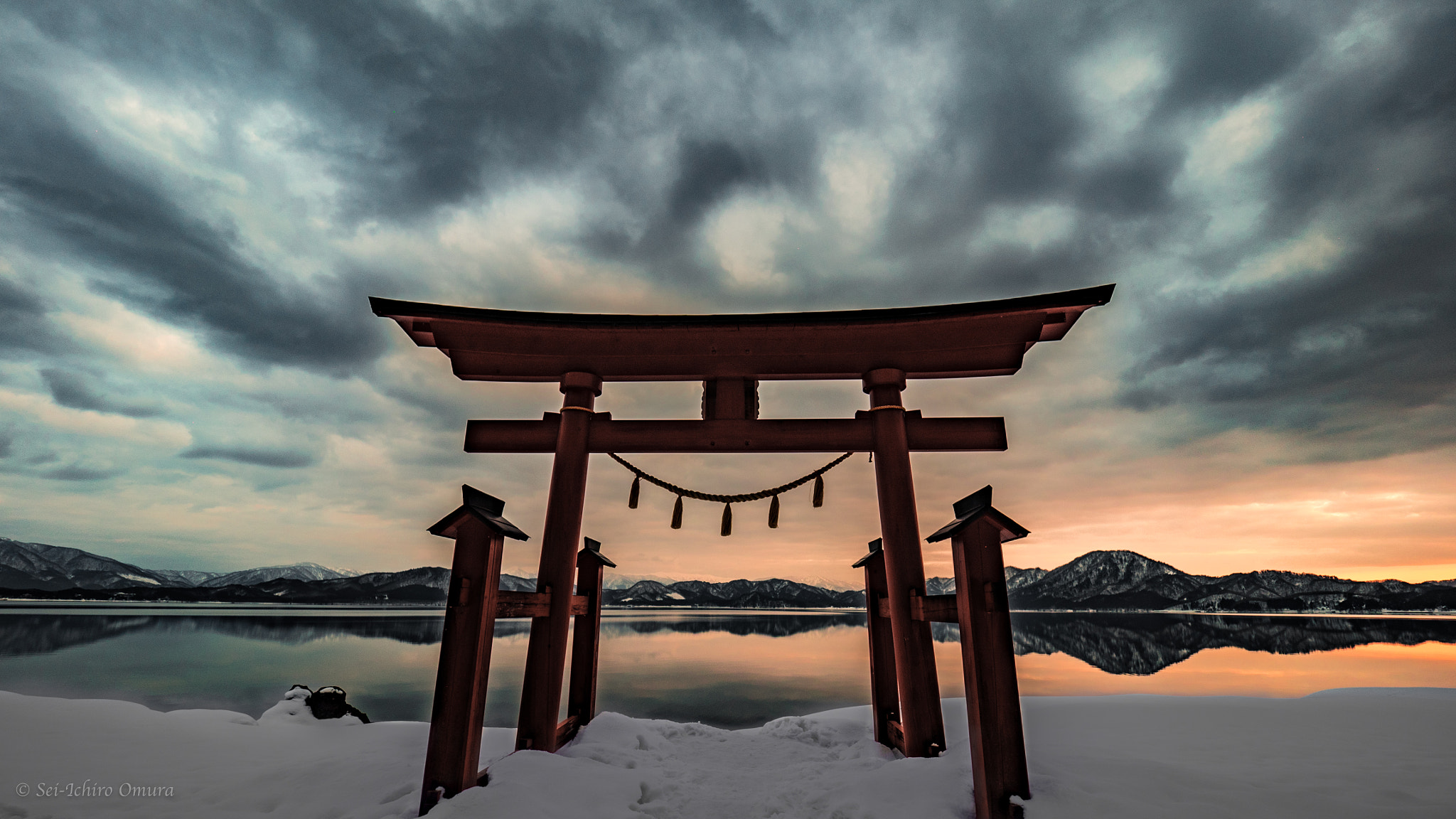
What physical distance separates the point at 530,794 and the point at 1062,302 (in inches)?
239

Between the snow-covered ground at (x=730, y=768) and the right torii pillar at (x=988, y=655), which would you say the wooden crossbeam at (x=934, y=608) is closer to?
the right torii pillar at (x=988, y=655)

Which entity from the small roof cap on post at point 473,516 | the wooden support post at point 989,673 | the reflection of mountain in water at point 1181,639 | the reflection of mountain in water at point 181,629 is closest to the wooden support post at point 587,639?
the small roof cap on post at point 473,516

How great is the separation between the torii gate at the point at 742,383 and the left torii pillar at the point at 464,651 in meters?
1.13

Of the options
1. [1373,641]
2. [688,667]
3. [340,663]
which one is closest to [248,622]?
[340,663]

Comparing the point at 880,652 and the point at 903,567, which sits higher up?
the point at 903,567

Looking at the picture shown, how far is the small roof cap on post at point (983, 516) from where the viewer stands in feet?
13.1

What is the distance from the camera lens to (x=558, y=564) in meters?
5.73

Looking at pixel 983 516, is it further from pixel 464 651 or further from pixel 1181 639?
pixel 1181 639

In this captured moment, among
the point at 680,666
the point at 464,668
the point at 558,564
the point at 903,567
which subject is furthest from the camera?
the point at 680,666

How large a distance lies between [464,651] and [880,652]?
4380 millimetres

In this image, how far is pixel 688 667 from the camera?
88.8ft

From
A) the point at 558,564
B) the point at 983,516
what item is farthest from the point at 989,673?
the point at 558,564

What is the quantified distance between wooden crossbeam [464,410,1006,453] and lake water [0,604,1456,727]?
11378 millimetres

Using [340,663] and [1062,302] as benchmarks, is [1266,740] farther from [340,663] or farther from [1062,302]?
[340,663]
